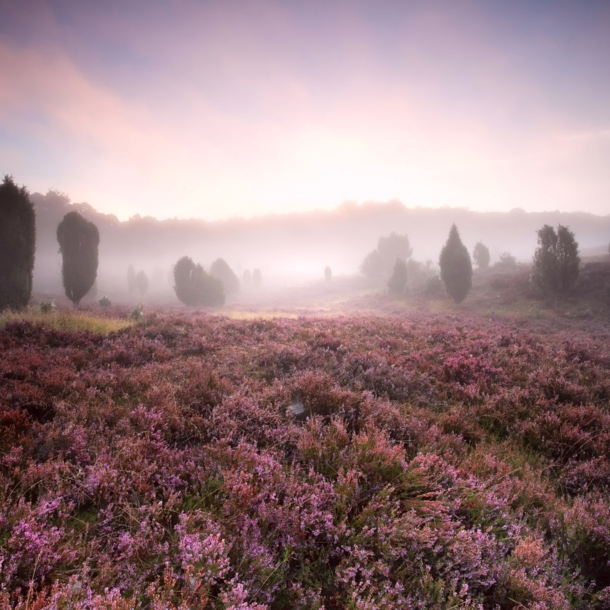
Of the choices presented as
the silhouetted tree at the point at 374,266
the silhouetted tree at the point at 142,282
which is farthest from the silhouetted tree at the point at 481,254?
A: the silhouetted tree at the point at 142,282

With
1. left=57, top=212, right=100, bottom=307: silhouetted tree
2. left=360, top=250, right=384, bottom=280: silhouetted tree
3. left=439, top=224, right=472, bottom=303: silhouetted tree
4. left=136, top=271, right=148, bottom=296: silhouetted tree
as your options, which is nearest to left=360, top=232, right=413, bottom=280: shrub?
left=360, top=250, right=384, bottom=280: silhouetted tree

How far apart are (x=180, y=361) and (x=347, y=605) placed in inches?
210

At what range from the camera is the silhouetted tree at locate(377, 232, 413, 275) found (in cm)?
5678

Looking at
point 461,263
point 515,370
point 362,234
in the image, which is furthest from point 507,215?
point 515,370

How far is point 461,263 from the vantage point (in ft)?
81.4

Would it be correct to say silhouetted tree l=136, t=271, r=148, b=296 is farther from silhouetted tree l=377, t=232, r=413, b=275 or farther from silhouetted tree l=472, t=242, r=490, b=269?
silhouetted tree l=472, t=242, r=490, b=269

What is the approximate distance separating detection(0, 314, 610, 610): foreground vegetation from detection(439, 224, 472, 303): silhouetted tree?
840 inches

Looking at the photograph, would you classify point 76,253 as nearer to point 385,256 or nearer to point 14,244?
point 14,244

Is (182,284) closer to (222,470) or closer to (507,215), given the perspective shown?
(222,470)

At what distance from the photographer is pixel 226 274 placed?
52.4 metres

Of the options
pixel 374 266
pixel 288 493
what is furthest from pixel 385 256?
pixel 288 493

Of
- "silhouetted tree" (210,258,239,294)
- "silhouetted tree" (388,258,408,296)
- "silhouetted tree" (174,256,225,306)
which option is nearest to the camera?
"silhouetted tree" (174,256,225,306)

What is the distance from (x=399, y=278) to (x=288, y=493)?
3568cm

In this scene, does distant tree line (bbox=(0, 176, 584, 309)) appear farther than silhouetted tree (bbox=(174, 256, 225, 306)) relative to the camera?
No
